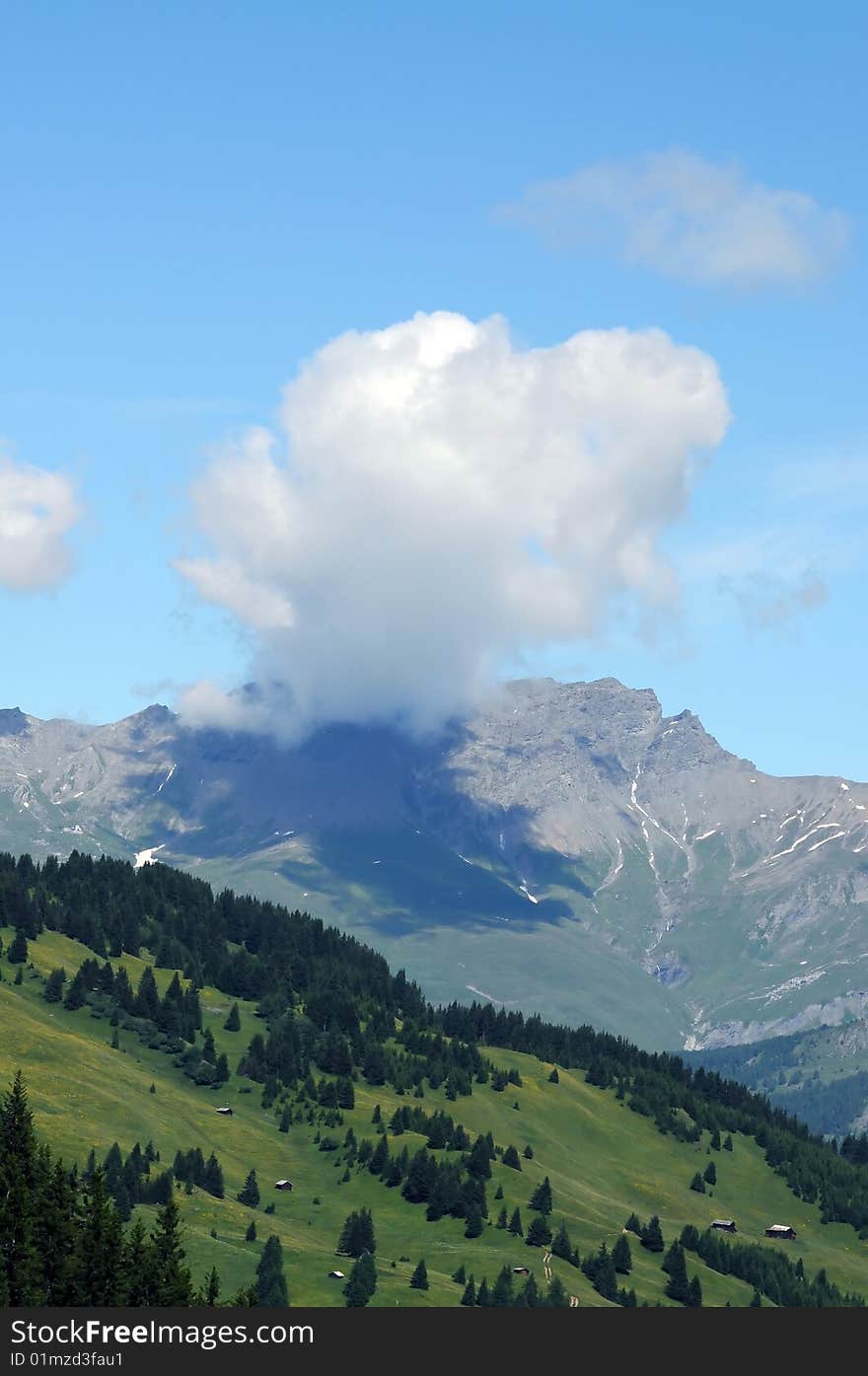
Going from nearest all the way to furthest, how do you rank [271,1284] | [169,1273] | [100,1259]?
[100,1259]
[169,1273]
[271,1284]

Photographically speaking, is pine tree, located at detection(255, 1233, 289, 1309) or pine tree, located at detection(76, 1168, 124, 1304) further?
pine tree, located at detection(255, 1233, 289, 1309)

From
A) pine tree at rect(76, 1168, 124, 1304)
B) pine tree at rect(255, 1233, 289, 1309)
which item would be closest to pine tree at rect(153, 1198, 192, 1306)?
pine tree at rect(76, 1168, 124, 1304)

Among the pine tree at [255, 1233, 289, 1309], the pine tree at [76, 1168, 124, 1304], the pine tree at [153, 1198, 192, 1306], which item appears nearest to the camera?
the pine tree at [76, 1168, 124, 1304]

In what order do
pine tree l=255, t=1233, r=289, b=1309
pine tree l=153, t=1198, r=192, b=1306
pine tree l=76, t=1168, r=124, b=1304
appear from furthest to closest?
pine tree l=255, t=1233, r=289, b=1309 < pine tree l=153, t=1198, r=192, b=1306 < pine tree l=76, t=1168, r=124, b=1304

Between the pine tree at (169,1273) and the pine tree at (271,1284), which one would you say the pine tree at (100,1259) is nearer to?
the pine tree at (169,1273)

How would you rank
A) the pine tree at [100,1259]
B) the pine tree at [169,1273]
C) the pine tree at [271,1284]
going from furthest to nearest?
the pine tree at [271,1284]
the pine tree at [169,1273]
the pine tree at [100,1259]

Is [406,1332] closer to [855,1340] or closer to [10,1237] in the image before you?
[855,1340]

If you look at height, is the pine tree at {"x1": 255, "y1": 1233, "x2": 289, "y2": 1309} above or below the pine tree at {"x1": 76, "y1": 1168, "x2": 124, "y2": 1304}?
below

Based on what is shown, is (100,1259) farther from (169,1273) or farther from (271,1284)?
(271,1284)

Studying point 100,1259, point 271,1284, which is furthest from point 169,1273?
point 271,1284

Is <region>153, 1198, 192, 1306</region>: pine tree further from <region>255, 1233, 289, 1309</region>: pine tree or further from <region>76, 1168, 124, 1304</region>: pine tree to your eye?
<region>255, 1233, 289, 1309</region>: pine tree

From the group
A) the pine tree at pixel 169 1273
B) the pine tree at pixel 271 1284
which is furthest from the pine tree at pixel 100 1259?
the pine tree at pixel 271 1284

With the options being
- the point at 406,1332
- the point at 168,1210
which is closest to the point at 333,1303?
the point at 168,1210

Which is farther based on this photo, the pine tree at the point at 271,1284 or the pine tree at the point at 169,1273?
the pine tree at the point at 271,1284
